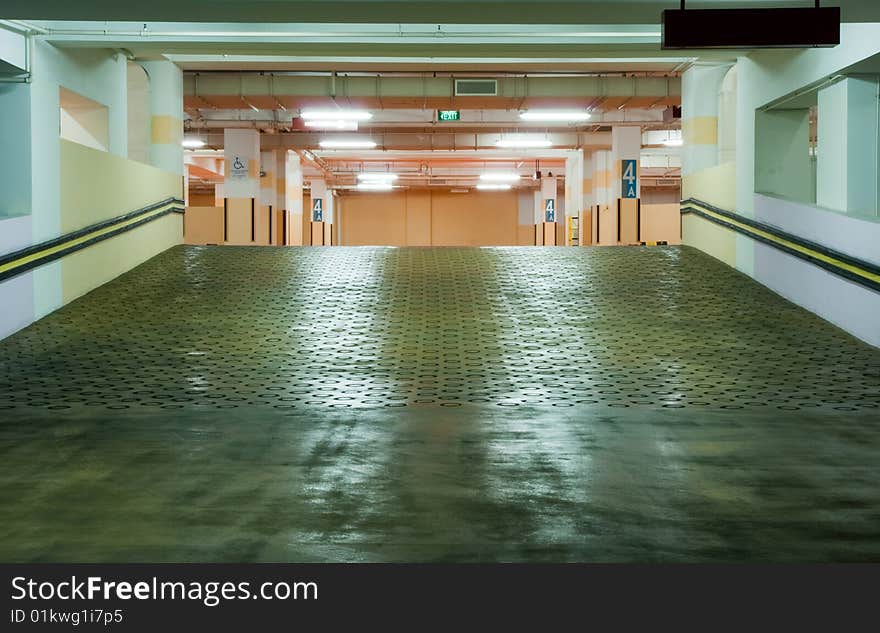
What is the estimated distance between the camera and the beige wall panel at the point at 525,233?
144 feet

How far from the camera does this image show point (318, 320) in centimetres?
997

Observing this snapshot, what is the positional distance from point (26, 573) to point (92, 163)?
9.53 metres

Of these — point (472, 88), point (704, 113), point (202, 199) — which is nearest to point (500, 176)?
point (472, 88)

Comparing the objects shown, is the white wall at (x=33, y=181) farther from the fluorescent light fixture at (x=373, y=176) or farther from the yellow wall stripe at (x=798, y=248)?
the fluorescent light fixture at (x=373, y=176)

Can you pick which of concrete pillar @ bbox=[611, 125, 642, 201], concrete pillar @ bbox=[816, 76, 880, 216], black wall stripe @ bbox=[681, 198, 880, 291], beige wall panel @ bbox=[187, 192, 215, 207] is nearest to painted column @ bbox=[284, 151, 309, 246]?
concrete pillar @ bbox=[611, 125, 642, 201]

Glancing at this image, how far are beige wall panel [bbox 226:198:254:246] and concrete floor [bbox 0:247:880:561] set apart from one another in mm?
11037

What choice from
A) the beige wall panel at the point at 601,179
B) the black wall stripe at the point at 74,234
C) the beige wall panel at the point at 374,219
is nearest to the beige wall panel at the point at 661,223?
the beige wall panel at the point at 601,179

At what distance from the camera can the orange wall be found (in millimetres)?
44406

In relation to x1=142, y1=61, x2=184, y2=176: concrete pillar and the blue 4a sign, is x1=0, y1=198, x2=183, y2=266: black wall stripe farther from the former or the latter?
the blue 4a sign

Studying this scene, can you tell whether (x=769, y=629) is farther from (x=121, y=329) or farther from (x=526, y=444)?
(x=121, y=329)

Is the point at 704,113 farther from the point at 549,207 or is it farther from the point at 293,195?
the point at 549,207

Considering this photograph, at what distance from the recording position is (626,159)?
76.8 feet

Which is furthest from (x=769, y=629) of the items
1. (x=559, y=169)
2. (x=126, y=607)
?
(x=559, y=169)

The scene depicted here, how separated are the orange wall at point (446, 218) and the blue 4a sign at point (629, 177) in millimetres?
20655
